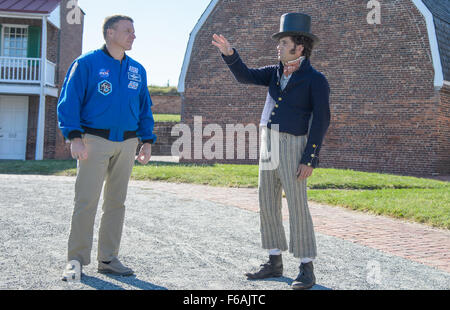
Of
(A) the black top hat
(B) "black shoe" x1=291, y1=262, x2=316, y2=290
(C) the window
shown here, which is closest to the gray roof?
(A) the black top hat

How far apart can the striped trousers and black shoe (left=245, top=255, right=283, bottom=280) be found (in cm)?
10

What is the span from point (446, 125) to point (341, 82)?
340 cm

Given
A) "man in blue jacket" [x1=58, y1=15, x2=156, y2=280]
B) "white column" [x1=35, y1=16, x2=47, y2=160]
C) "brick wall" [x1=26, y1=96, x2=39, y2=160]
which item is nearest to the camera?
"man in blue jacket" [x1=58, y1=15, x2=156, y2=280]

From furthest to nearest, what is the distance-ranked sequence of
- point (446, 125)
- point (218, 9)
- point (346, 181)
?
point (218, 9) < point (446, 125) < point (346, 181)

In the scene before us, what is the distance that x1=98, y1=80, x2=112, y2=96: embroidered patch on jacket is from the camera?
3611 mm

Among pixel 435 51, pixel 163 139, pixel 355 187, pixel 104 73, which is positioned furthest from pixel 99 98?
pixel 163 139

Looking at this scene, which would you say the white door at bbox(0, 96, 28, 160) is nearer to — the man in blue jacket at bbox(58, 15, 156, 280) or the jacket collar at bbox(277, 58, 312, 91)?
the man in blue jacket at bbox(58, 15, 156, 280)

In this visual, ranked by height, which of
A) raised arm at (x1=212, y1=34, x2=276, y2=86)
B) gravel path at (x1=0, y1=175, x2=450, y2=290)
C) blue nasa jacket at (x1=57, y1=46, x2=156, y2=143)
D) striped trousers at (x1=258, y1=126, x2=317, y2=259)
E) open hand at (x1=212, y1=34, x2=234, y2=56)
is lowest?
gravel path at (x1=0, y1=175, x2=450, y2=290)

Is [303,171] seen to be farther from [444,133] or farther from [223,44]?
[444,133]

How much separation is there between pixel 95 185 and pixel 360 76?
12896 mm

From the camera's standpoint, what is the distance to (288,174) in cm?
366

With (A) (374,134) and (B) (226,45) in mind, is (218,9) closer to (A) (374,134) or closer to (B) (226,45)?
(A) (374,134)

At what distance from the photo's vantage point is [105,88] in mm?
3629

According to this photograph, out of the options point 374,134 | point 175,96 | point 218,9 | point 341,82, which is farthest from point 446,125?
point 175,96
